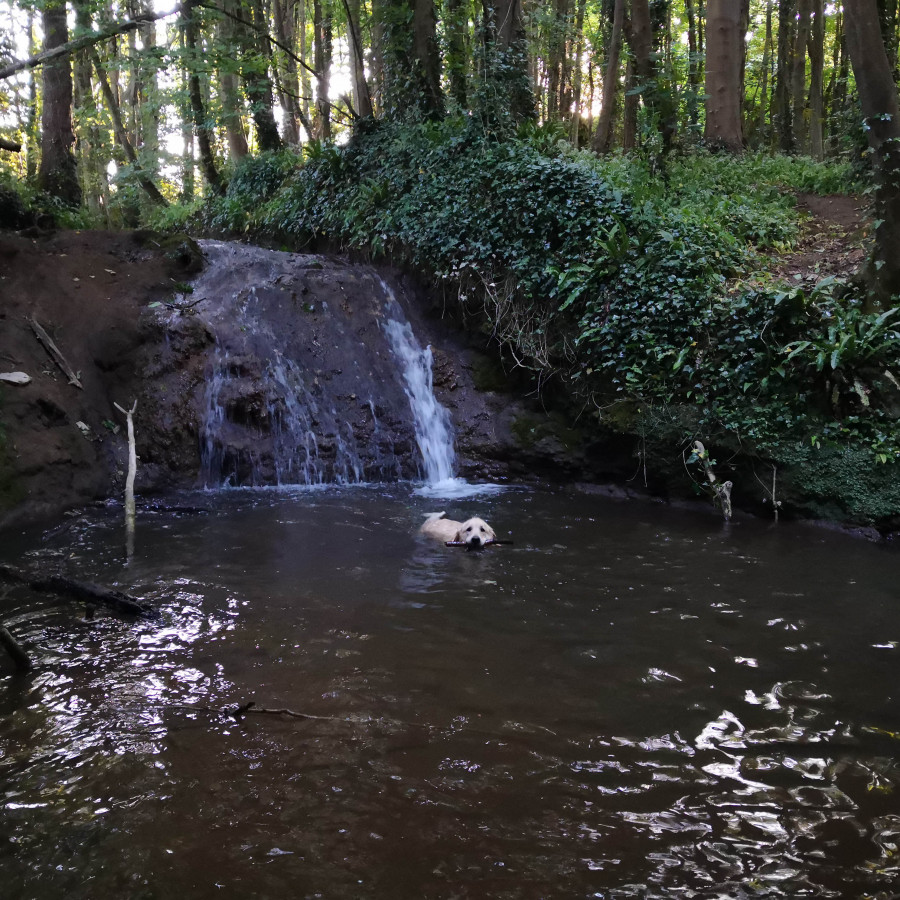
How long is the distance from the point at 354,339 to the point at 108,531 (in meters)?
5.60

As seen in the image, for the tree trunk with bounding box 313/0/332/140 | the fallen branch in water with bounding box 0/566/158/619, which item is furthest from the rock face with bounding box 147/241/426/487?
the tree trunk with bounding box 313/0/332/140

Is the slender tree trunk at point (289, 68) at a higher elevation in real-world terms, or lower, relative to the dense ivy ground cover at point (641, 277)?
higher

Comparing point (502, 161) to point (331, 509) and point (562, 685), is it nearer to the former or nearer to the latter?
point (331, 509)

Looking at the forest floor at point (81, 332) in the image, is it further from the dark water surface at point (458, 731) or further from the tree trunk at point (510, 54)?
the tree trunk at point (510, 54)

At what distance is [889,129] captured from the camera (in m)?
8.42

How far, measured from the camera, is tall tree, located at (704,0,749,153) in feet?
50.0

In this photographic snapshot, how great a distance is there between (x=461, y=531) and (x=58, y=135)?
44.4 ft

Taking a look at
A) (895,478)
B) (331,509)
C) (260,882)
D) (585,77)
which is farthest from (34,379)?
(585,77)

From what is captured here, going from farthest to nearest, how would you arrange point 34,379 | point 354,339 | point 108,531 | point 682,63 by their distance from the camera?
point 682,63, point 354,339, point 34,379, point 108,531

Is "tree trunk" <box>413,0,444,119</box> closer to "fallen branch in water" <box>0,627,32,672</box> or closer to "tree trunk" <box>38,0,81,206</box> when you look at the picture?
"tree trunk" <box>38,0,81,206</box>

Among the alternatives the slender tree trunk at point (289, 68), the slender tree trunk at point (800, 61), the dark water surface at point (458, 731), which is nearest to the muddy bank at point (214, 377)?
the dark water surface at point (458, 731)

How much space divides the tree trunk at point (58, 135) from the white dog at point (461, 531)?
1215cm

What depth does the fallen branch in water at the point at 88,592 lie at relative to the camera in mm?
5129

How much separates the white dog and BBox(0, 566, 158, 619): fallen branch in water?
3.01 metres
